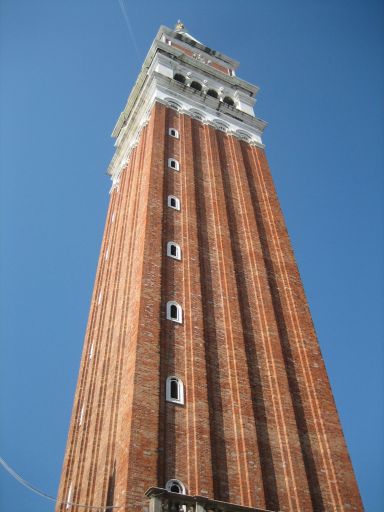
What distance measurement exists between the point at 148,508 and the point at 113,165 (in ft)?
93.0

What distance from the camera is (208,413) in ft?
56.2

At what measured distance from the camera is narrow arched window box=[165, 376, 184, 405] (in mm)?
16953

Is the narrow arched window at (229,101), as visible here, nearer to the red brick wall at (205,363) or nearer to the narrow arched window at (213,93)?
the narrow arched window at (213,93)

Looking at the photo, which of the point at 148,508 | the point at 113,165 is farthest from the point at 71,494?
the point at 113,165

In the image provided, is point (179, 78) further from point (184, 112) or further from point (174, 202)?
point (174, 202)

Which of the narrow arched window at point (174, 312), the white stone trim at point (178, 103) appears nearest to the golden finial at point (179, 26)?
the white stone trim at point (178, 103)

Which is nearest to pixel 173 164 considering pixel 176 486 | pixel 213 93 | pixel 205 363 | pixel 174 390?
pixel 213 93

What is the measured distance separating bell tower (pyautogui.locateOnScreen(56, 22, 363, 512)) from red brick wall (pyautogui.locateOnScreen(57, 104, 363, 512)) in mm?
54

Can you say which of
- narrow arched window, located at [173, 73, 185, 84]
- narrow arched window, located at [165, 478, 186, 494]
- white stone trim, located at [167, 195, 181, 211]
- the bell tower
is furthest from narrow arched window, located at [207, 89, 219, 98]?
narrow arched window, located at [165, 478, 186, 494]

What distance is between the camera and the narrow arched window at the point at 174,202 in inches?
977

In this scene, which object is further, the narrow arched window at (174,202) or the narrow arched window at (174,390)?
the narrow arched window at (174,202)

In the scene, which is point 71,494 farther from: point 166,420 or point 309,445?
point 309,445

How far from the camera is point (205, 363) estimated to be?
18594 mm

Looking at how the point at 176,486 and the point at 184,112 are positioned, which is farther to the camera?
the point at 184,112
